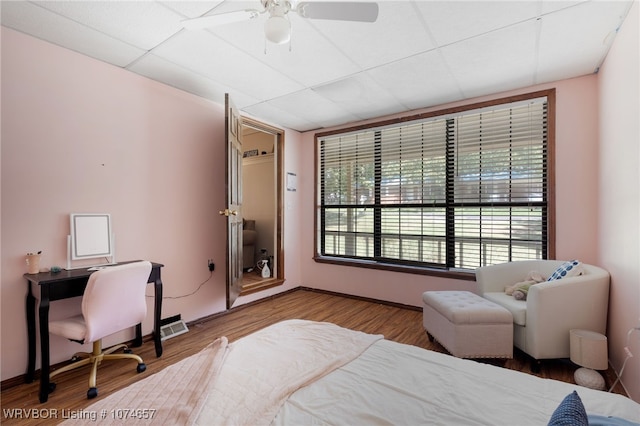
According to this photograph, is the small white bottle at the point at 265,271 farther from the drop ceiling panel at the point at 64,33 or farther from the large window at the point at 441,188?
the drop ceiling panel at the point at 64,33

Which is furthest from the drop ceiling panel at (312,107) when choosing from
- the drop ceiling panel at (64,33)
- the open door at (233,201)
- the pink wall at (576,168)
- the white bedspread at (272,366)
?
the white bedspread at (272,366)

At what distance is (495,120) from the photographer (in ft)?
11.1

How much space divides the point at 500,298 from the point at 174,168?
11.5 feet

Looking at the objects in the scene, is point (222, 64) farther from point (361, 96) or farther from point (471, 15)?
point (471, 15)

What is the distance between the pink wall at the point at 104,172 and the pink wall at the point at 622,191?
3.64 meters

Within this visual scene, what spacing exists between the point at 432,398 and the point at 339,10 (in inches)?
72.7

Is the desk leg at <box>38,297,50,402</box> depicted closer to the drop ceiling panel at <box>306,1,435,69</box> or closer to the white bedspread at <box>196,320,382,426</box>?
the white bedspread at <box>196,320,382,426</box>

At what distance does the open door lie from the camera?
312 centimetres

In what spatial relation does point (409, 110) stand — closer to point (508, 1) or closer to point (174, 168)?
point (508, 1)

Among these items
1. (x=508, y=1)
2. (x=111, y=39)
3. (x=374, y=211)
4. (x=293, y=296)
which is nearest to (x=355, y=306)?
(x=293, y=296)

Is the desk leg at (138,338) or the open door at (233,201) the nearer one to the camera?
the desk leg at (138,338)

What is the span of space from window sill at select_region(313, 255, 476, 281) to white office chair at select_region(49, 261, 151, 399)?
8.99ft

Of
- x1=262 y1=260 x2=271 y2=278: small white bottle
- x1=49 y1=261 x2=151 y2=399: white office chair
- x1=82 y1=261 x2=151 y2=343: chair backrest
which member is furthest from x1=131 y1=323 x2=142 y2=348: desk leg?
x1=262 y1=260 x2=271 y2=278: small white bottle

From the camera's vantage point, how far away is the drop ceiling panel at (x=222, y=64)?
7.48ft
